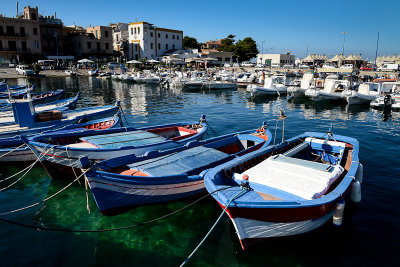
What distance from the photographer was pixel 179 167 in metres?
9.05

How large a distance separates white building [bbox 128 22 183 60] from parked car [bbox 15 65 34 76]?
28120 millimetres

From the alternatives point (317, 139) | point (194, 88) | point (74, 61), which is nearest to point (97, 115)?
point (317, 139)

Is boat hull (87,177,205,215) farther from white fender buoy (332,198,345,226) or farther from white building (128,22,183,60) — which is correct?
white building (128,22,183,60)

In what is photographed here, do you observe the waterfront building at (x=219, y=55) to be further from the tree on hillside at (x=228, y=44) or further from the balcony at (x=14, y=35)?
the balcony at (x=14, y=35)

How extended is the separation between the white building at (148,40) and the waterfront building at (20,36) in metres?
23.2

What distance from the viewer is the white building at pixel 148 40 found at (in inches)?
2936

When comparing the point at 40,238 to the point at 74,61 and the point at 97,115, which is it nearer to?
the point at 97,115

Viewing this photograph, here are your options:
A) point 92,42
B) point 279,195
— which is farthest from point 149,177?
point 92,42

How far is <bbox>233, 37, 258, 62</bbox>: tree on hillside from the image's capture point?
289 feet

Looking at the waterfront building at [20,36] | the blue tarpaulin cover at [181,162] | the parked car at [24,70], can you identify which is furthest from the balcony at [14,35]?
the blue tarpaulin cover at [181,162]

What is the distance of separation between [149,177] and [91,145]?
4.29 m

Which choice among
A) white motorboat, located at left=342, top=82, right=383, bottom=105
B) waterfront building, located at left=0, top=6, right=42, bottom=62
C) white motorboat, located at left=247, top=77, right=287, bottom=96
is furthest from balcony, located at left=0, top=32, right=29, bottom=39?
white motorboat, located at left=342, top=82, right=383, bottom=105

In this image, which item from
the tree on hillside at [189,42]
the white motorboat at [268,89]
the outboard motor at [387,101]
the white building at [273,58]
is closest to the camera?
the outboard motor at [387,101]

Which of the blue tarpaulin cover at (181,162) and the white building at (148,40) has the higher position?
the white building at (148,40)
